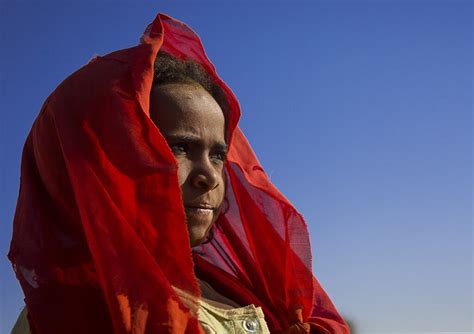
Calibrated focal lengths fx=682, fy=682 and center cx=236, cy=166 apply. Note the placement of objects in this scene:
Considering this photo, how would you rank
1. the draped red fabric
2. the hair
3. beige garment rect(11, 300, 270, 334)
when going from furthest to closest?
the hair
beige garment rect(11, 300, 270, 334)
the draped red fabric

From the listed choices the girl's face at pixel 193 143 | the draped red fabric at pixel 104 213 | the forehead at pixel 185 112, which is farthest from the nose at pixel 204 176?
the draped red fabric at pixel 104 213

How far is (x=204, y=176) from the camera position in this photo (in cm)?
253

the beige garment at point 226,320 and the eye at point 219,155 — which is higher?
the eye at point 219,155

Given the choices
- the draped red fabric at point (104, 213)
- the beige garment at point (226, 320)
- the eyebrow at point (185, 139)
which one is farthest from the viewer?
the eyebrow at point (185, 139)

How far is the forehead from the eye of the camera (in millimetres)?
2543

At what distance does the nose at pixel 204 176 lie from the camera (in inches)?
99.3

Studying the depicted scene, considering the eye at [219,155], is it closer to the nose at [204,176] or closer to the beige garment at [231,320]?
the nose at [204,176]

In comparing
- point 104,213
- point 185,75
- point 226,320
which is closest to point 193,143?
point 185,75

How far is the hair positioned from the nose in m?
0.38

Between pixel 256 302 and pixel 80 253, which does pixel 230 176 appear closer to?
pixel 256 302

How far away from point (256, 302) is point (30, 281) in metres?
1.15

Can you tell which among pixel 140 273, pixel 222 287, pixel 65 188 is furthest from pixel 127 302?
pixel 222 287

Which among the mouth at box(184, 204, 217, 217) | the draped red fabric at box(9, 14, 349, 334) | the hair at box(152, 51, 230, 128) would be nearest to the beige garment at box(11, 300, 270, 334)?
the draped red fabric at box(9, 14, 349, 334)

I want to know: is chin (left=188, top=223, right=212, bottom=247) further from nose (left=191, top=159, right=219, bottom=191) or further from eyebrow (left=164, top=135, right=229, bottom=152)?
eyebrow (left=164, top=135, right=229, bottom=152)
